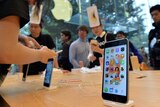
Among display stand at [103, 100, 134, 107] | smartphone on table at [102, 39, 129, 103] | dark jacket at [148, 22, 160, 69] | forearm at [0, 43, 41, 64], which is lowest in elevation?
display stand at [103, 100, 134, 107]

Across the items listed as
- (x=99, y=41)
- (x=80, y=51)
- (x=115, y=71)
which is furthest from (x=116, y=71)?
(x=80, y=51)

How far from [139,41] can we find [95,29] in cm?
344

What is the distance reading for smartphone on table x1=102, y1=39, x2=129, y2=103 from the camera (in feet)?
2.04

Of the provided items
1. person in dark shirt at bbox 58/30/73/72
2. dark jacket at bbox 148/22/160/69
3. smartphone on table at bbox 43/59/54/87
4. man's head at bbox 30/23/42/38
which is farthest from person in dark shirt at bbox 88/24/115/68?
smartphone on table at bbox 43/59/54/87

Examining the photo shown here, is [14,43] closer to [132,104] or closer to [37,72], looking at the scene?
[132,104]

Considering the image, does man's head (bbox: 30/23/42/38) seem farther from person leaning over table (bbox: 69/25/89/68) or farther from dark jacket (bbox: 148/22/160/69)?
dark jacket (bbox: 148/22/160/69)

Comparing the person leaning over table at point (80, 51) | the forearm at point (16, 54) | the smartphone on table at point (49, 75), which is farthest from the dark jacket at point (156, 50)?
the forearm at point (16, 54)

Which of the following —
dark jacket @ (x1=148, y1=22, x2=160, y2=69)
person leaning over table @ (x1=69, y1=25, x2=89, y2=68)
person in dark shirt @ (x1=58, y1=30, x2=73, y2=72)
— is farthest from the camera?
person in dark shirt @ (x1=58, y1=30, x2=73, y2=72)

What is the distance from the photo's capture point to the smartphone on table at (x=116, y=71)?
0.62 metres

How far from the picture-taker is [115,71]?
0.67 metres

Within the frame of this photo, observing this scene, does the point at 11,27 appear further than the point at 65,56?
No

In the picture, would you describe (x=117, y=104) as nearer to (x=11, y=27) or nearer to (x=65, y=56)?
(x=11, y=27)

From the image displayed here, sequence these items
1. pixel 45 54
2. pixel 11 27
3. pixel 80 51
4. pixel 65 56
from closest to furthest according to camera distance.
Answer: pixel 11 27 < pixel 45 54 < pixel 80 51 < pixel 65 56

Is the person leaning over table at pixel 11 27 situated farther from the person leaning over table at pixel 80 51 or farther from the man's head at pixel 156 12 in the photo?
the person leaning over table at pixel 80 51
